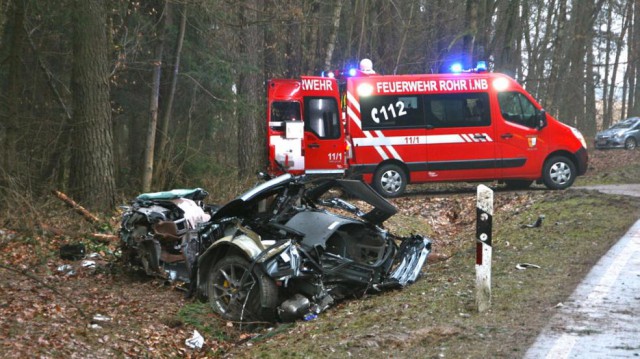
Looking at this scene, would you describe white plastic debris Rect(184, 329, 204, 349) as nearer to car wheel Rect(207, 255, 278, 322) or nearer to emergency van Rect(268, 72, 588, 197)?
car wheel Rect(207, 255, 278, 322)

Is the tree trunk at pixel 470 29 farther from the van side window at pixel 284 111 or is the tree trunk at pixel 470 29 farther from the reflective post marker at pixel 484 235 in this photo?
the reflective post marker at pixel 484 235

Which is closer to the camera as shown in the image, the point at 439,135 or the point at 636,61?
the point at 439,135

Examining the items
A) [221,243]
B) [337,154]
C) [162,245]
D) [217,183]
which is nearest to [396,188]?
[337,154]

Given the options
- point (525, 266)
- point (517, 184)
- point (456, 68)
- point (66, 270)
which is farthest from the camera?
point (517, 184)

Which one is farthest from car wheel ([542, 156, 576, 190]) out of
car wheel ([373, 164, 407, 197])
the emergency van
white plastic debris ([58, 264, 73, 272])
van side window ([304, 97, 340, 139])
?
white plastic debris ([58, 264, 73, 272])

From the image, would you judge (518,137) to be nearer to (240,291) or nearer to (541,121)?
(541,121)

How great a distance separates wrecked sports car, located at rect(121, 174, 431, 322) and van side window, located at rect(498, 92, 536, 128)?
9.14m

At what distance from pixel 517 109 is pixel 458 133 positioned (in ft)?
5.06

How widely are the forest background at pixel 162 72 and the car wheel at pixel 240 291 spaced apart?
4656 millimetres

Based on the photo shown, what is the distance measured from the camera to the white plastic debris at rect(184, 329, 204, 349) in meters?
6.82

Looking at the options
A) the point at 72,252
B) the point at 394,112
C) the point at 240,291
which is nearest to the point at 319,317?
the point at 240,291

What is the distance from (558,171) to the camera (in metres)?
17.0

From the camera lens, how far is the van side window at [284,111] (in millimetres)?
17109

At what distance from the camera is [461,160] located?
1653 centimetres
